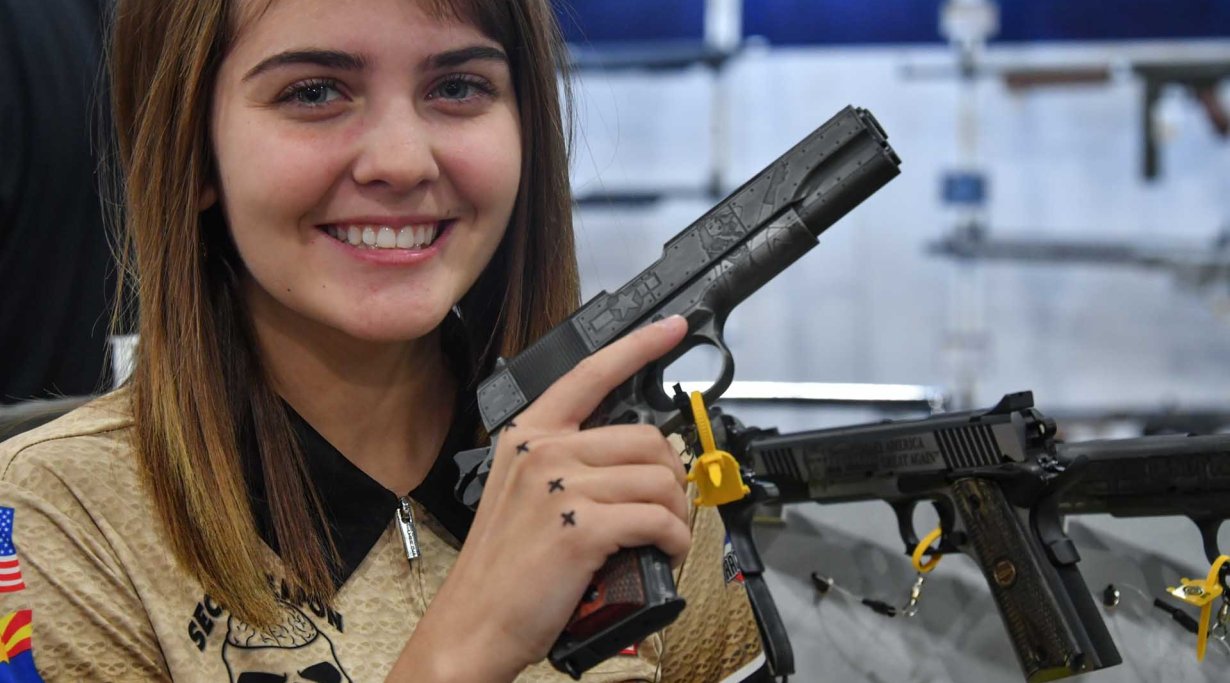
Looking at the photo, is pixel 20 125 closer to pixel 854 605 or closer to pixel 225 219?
pixel 225 219

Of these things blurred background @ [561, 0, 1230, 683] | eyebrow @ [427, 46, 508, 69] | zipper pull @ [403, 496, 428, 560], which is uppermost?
→ blurred background @ [561, 0, 1230, 683]

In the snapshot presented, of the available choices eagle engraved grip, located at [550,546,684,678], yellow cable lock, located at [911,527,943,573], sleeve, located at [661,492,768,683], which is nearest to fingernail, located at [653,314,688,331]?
eagle engraved grip, located at [550,546,684,678]

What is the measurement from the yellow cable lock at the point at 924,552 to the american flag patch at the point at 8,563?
101 centimetres

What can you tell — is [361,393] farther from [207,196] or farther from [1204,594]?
[1204,594]

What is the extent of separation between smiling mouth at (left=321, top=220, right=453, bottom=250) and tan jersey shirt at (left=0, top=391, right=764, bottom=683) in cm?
29

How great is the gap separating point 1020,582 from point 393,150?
0.87 metres

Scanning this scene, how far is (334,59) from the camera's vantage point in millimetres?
1084

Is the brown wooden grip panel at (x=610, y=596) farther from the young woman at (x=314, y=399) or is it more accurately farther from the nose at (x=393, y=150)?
the nose at (x=393, y=150)

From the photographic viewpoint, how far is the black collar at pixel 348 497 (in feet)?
3.95

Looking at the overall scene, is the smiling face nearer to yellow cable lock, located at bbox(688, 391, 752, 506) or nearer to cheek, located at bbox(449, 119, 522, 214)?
cheek, located at bbox(449, 119, 522, 214)

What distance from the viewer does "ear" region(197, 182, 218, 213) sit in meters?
1.20

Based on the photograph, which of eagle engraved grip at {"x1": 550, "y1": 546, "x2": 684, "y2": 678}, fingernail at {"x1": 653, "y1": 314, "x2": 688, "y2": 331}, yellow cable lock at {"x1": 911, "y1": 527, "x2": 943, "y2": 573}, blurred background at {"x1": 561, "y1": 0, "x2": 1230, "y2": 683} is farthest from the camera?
blurred background at {"x1": 561, "y1": 0, "x2": 1230, "y2": 683}

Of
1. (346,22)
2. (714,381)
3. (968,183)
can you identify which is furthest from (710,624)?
(968,183)

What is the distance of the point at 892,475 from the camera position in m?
1.55
